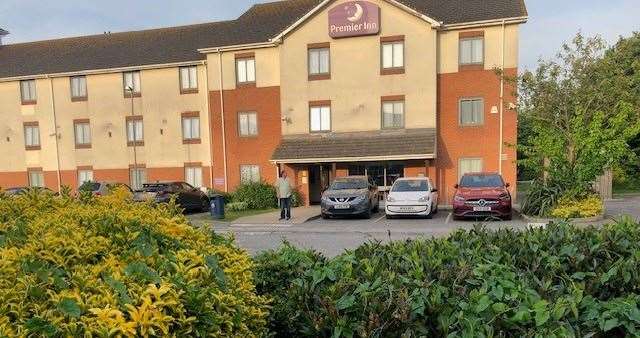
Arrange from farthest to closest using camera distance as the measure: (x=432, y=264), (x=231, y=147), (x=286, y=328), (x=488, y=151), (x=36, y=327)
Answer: (x=231, y=147) < (x=488, y=151) < (x=432, y=264) < (x=286, y=328) < (x=36, y=327)

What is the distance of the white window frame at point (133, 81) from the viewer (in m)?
26.5

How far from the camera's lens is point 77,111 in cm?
2753

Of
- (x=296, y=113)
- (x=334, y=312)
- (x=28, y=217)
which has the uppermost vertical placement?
(x=296, y=113)

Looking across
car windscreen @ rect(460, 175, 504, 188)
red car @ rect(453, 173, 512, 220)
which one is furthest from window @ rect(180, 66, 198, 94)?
red car @ rect(453, 173, 512, 220)

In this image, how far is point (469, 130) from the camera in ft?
70.5

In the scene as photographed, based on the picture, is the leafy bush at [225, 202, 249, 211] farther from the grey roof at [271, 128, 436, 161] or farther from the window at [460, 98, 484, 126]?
the window at [460, 98, 484, 126]

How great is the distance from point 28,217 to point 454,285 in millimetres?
3039

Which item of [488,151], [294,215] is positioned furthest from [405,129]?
[294,215]

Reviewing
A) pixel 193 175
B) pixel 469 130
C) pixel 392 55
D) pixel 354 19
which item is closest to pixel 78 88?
pixel 193 175

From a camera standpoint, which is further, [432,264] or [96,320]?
[432,264]

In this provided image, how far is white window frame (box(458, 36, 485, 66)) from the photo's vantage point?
21078 mm

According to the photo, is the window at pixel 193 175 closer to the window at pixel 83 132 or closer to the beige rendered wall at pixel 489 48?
the window at pixel 83 132

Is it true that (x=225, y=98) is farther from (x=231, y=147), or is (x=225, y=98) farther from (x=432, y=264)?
(x=432, y=264)

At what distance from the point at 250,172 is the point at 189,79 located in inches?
268
